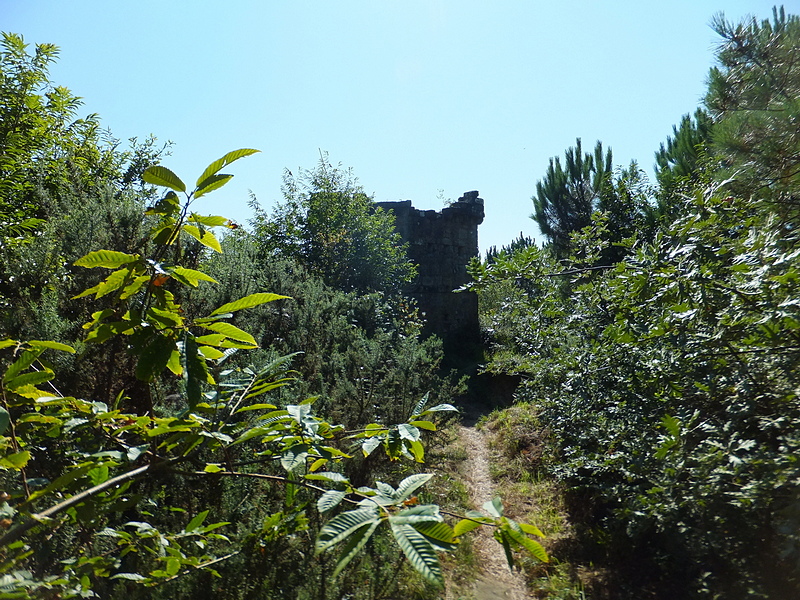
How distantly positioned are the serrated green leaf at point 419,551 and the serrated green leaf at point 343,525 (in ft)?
0.15

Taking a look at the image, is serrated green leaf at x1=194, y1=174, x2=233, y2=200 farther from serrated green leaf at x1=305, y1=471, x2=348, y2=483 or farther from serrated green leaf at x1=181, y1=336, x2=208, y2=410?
serrated green leaf at x1=305, y1=471, x2=348, y2=483

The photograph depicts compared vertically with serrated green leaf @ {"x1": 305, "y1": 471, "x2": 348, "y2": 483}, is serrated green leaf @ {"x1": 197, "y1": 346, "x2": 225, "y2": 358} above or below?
above

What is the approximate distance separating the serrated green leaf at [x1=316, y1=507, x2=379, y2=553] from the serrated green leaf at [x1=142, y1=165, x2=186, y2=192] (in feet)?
2.16

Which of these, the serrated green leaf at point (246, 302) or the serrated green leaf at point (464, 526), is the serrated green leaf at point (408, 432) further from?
the serrated green leaf at point (246, 302)

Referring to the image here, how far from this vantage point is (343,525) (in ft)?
2.40

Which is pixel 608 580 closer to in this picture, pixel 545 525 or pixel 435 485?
pixel 545 525

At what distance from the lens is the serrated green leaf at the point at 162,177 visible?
955mm

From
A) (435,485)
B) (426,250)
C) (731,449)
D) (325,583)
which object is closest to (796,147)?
(731,449)

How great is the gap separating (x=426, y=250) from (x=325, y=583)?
992 centimetres

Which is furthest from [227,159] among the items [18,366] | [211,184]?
[18,366]

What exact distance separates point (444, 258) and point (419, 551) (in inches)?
447

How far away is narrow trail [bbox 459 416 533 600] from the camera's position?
338cm

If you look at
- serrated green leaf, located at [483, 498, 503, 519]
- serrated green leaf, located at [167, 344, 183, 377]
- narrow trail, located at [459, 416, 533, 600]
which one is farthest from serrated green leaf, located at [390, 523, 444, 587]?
narrow trail, located at [459, 416, 533, 600]

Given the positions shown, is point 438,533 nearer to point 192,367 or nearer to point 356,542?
point 356,542
